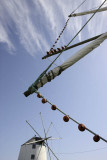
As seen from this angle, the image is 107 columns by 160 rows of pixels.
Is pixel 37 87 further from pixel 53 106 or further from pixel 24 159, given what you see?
pixel 24 159

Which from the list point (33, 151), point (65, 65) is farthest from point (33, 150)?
point (65, 65)

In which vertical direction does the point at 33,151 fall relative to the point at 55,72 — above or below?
below

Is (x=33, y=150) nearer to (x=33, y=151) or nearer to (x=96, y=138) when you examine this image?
(x=33, y=151)

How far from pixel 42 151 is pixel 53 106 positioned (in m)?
38.5

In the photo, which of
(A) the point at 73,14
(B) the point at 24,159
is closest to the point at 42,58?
(A) the point at 73,14

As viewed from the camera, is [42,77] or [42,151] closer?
[42,77]

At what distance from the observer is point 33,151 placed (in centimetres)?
3819

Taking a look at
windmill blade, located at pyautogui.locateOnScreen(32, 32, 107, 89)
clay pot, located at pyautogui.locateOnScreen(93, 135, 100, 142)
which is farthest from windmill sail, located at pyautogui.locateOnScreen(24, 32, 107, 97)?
clay pot, located at pyautogui.locateOnScreen(93, 135, 100, 142)

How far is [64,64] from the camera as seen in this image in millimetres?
8422

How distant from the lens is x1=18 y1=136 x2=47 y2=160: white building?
1452 inches

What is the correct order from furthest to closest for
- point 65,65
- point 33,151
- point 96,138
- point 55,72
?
point 33,151, point 65,65, point 55,72, point 96,138

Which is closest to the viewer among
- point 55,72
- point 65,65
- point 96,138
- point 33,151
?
point 96,138

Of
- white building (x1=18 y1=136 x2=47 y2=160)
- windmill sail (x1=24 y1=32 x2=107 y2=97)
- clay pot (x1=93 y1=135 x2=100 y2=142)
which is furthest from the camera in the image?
white building (x1=18 y1=136 x2=47 y2=160)

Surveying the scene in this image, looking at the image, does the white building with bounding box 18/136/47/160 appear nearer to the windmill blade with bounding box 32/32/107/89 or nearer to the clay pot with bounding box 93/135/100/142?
the windmill blade with bounding box 32/32/107/89
